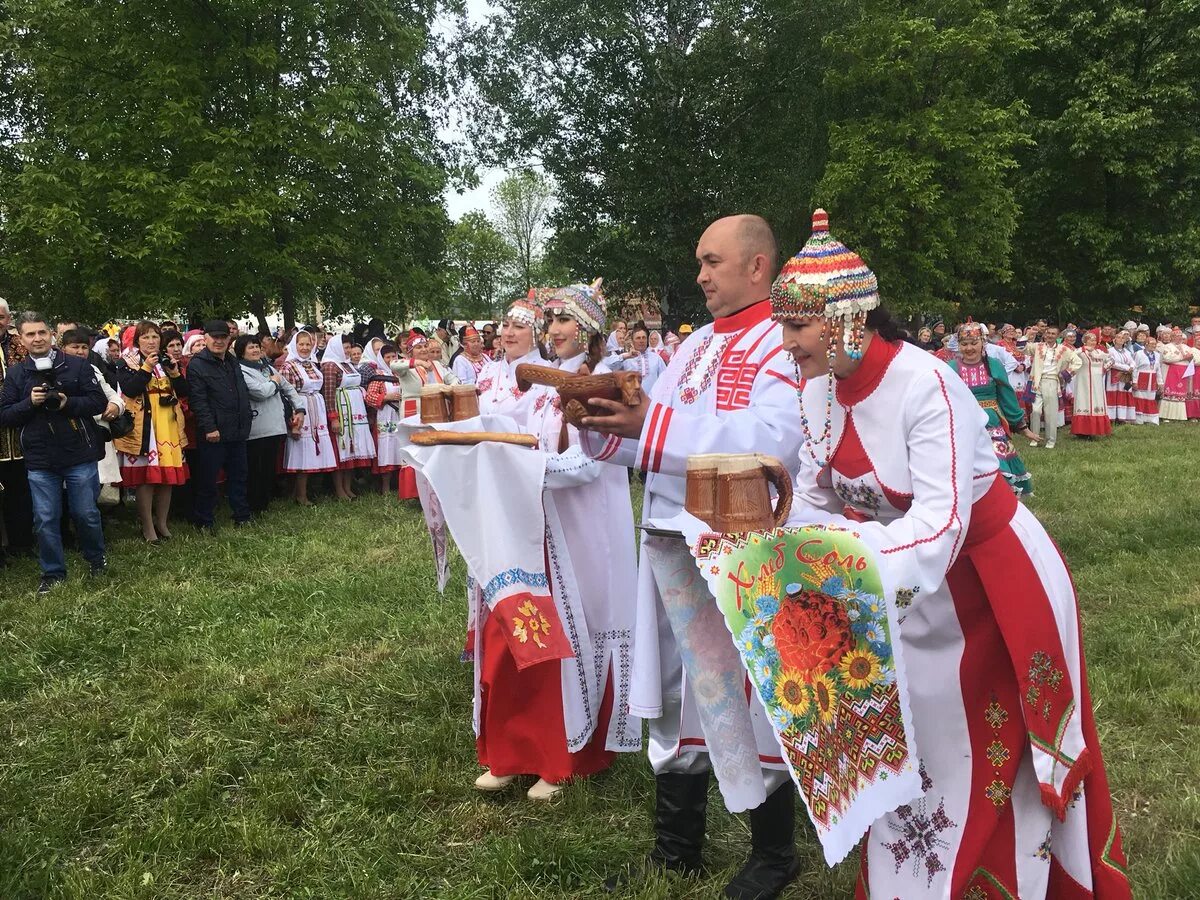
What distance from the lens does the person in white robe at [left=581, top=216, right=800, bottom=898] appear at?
2791 millimetres

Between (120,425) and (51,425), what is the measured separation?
1.06 metres

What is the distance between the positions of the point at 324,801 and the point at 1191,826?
130 inches

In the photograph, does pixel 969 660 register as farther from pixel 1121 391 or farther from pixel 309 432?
pixel 1121 391

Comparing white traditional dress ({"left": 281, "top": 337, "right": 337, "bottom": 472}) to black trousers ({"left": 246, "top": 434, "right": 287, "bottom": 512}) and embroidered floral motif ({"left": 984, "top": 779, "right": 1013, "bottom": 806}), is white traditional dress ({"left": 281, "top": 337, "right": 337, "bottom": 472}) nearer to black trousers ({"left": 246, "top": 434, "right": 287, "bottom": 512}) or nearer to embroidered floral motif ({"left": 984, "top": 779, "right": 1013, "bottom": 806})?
black trousers ({"left": 246, "top": 434, "right": 287, "bottom": 512})

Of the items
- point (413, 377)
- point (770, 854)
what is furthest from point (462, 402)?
point (413, 377)

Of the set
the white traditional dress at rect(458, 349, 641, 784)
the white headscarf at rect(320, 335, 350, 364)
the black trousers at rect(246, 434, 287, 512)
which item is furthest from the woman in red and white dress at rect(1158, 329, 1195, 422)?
the white traditional dress at rect(458, 349, 641, 784)

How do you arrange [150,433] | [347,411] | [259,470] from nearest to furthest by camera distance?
[150,433] → [259,470] → [347,411]

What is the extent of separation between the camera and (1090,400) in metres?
16.3

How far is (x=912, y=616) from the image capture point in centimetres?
249

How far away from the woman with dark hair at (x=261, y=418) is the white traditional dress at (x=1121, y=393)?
15885mm

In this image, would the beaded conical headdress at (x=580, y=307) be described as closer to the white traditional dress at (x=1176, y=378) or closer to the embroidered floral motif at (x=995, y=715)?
the embroidered floral motif at (x=995, y=715)

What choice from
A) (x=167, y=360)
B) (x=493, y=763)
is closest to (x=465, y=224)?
(x=167, y=360)

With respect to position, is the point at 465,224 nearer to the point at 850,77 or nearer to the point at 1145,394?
the point at 850,77

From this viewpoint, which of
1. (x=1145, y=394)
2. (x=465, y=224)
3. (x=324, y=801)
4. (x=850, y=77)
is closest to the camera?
(x=324, y=801)
